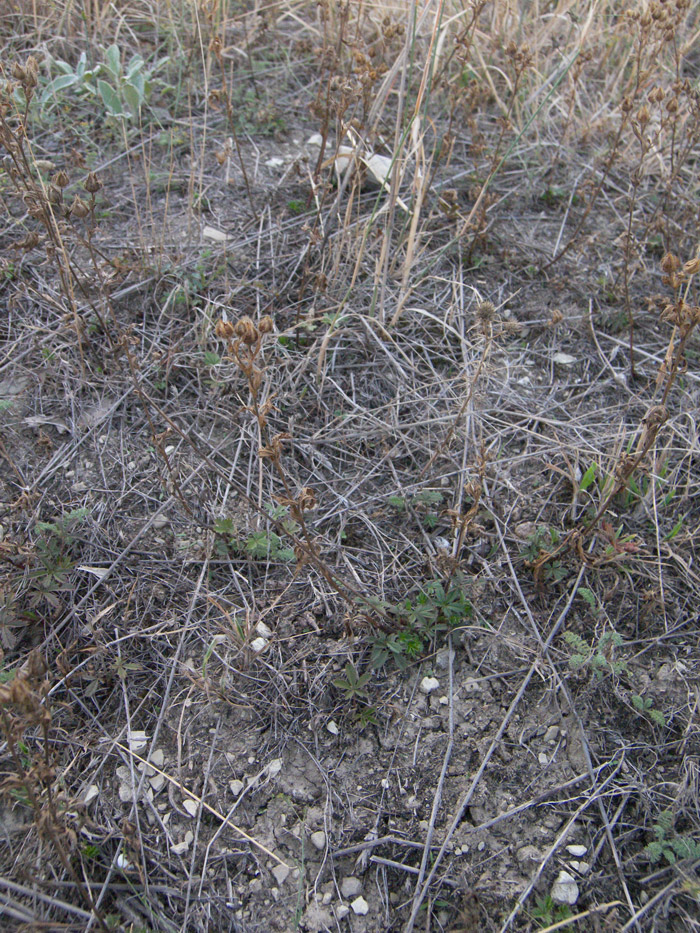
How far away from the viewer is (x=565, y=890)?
58.4 inches

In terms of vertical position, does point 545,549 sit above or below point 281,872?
above

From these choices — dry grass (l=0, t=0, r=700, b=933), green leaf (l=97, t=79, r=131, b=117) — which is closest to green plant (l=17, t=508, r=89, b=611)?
dry grass (l=0, t=0, r=700, b=933)

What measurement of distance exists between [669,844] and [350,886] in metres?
0.75

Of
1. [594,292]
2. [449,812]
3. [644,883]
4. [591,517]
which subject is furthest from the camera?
[594,292]

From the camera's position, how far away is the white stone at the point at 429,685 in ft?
5.86

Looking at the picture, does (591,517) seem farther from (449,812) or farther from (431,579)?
(449,812)

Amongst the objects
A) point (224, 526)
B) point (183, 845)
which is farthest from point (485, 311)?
point (183, 845)

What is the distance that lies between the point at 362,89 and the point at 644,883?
8.49ft

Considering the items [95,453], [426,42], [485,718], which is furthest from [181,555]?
[426,42]

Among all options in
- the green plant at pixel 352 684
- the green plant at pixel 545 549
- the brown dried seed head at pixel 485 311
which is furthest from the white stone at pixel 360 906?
the brown dried seed head at pixel 485 311

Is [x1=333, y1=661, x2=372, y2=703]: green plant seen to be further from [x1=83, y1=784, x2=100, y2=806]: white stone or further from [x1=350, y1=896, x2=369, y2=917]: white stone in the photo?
[x1=83, y1=784, x2=100, y2=806]: white stone

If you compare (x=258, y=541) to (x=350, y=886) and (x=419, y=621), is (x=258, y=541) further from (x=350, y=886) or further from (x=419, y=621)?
(x=350, y=886)

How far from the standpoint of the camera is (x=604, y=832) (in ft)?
5.10

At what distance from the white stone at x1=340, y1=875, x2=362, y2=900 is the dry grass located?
0.04ft
